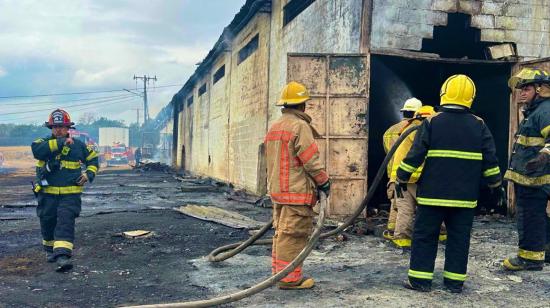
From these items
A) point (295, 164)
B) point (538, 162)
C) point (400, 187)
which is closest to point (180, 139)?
point (400, 187)

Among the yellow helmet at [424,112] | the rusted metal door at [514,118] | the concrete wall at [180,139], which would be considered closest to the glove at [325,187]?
the yellow helmet at [424,112]

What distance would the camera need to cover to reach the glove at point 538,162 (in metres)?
4.03

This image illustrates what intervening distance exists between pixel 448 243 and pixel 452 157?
29.1 inches

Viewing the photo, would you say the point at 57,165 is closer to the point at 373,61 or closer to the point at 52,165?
the point at 52,165

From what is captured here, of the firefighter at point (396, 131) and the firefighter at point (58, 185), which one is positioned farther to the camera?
the firefighter at point (396, 131)

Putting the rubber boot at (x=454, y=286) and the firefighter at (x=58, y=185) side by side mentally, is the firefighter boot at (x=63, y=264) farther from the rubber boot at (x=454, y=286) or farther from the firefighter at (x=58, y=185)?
the rubber boot at (x=454, y=286)

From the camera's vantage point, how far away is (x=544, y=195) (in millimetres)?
4262

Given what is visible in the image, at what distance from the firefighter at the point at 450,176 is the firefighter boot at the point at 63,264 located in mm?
3451

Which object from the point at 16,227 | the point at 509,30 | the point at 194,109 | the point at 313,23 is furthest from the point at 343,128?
the point at 194,109

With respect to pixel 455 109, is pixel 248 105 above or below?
above

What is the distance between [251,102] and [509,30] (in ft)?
23.9

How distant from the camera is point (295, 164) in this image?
12.7 feet

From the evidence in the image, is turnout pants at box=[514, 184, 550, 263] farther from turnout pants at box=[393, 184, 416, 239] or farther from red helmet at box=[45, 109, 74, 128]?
red helmet at box=[45, 109, 74, 128]

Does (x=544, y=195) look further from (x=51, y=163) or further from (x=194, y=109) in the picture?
(x=194, y=109)
